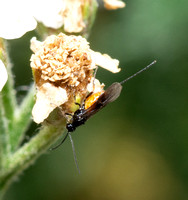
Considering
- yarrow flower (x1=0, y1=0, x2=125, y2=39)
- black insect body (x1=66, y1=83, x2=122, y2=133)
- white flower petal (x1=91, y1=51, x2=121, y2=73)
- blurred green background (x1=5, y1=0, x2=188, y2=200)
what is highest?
yarrow flower (x1=0, y1=0, x2=125, y2=39)

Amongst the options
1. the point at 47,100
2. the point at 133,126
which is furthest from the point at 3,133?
the point at 133,126

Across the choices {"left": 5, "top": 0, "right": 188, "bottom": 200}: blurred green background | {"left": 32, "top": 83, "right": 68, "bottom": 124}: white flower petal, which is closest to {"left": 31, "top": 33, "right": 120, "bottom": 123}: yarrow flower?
{"left": 32, "top": 83, "right": 68, "bottom": 124}: white flower petal

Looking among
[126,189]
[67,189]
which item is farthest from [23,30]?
[126,189]

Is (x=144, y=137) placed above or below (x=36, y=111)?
below

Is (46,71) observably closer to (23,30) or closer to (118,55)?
(23,30)

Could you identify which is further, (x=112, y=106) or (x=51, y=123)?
(x=112, y=106)

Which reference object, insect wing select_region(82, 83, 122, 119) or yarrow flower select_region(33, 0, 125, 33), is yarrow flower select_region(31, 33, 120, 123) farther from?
yarrow flower select_region(33, 0, 125, 33)
